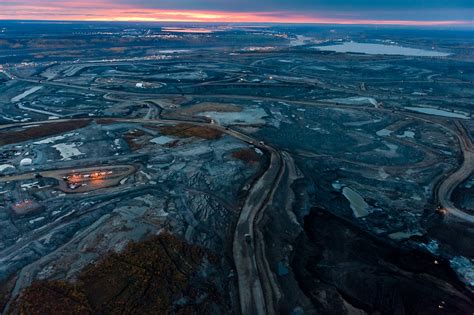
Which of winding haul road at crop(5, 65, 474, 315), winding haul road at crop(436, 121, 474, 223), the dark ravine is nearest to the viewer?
the dark ravine

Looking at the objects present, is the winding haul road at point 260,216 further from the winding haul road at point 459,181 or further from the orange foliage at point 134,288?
the orange foliage at point 134,288

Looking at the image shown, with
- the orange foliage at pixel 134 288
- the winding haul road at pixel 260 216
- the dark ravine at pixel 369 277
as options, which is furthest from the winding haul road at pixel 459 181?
the orange foliage at pixel 134 288

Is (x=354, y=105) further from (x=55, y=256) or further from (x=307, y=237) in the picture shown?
(x=55, y=256)

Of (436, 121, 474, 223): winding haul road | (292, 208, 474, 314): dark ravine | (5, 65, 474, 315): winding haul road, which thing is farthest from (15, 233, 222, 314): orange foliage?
(436, 121, 474, 223): winding haul road

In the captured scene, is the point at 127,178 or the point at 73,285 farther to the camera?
the point at 127,178

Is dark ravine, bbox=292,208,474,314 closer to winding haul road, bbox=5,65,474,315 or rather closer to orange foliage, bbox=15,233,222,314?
winding haul road, bbox=5,65,474,315

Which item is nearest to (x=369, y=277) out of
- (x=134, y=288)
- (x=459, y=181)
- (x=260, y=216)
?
(x=260, y=216)

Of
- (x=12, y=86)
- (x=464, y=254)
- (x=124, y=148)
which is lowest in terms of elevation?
(x=12, y=86)

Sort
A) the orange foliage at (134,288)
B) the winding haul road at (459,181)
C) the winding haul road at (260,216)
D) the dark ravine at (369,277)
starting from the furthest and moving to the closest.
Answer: the winding haul road at (459,181) → the winding haul road at (260,216) → the dark ravine at (369,277) → the orange foliage at (134,288)

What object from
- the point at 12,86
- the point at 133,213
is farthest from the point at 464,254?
the point at 12,86
